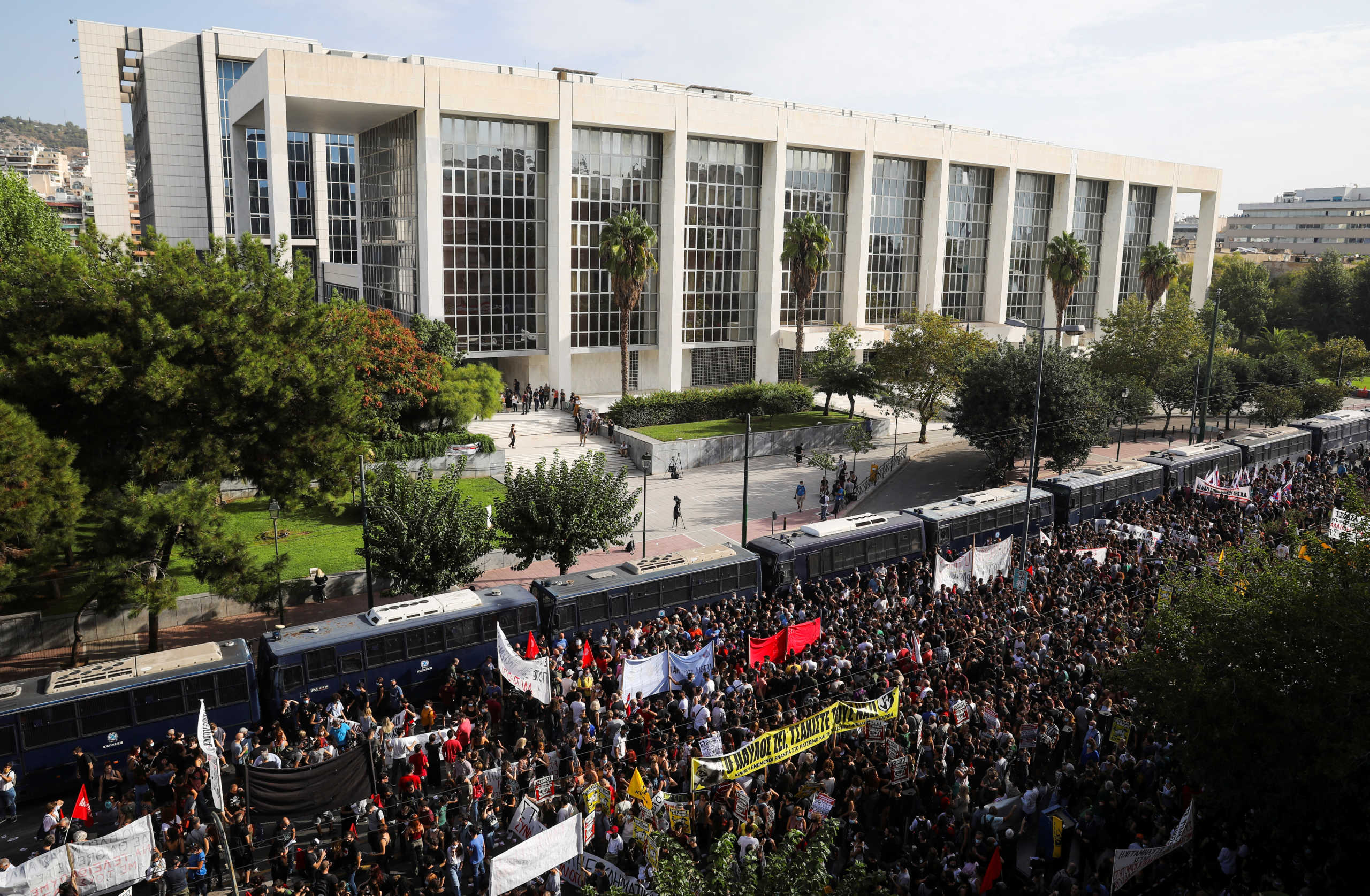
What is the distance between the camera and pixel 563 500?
27938 millimetres

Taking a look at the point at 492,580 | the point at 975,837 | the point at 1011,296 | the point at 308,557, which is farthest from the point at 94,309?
the point at 1011,296

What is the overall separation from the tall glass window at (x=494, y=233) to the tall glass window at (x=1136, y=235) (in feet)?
213

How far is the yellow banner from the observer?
1537 centimetres

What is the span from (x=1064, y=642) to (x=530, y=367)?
4715 centimetres

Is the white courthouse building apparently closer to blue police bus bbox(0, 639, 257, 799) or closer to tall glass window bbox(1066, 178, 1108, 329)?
tall glass window bbox(1066, 178, 1108, 329)

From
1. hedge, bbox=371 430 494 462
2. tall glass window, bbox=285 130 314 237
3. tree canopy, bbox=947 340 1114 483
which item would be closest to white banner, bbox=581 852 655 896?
hedge, bbox=371 430 494 462

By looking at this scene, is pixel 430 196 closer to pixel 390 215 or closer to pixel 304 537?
pixel 390 215

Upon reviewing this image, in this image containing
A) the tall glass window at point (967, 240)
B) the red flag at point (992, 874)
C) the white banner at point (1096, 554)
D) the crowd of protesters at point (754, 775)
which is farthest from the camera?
the tall glass window at point (967, 240)

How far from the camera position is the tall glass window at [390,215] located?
57.6 m

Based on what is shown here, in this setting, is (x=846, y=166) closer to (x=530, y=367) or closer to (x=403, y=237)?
(x=530, y=367)

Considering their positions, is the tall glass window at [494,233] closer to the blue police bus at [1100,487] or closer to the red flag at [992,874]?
the blue police bus at [1100,487]

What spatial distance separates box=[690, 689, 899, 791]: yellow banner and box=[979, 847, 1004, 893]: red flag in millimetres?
Answer: 4195

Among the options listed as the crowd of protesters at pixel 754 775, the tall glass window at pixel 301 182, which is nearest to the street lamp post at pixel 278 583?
the crowd of protesters at pixel 754 775

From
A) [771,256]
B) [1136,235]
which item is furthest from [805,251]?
[1136,235]
